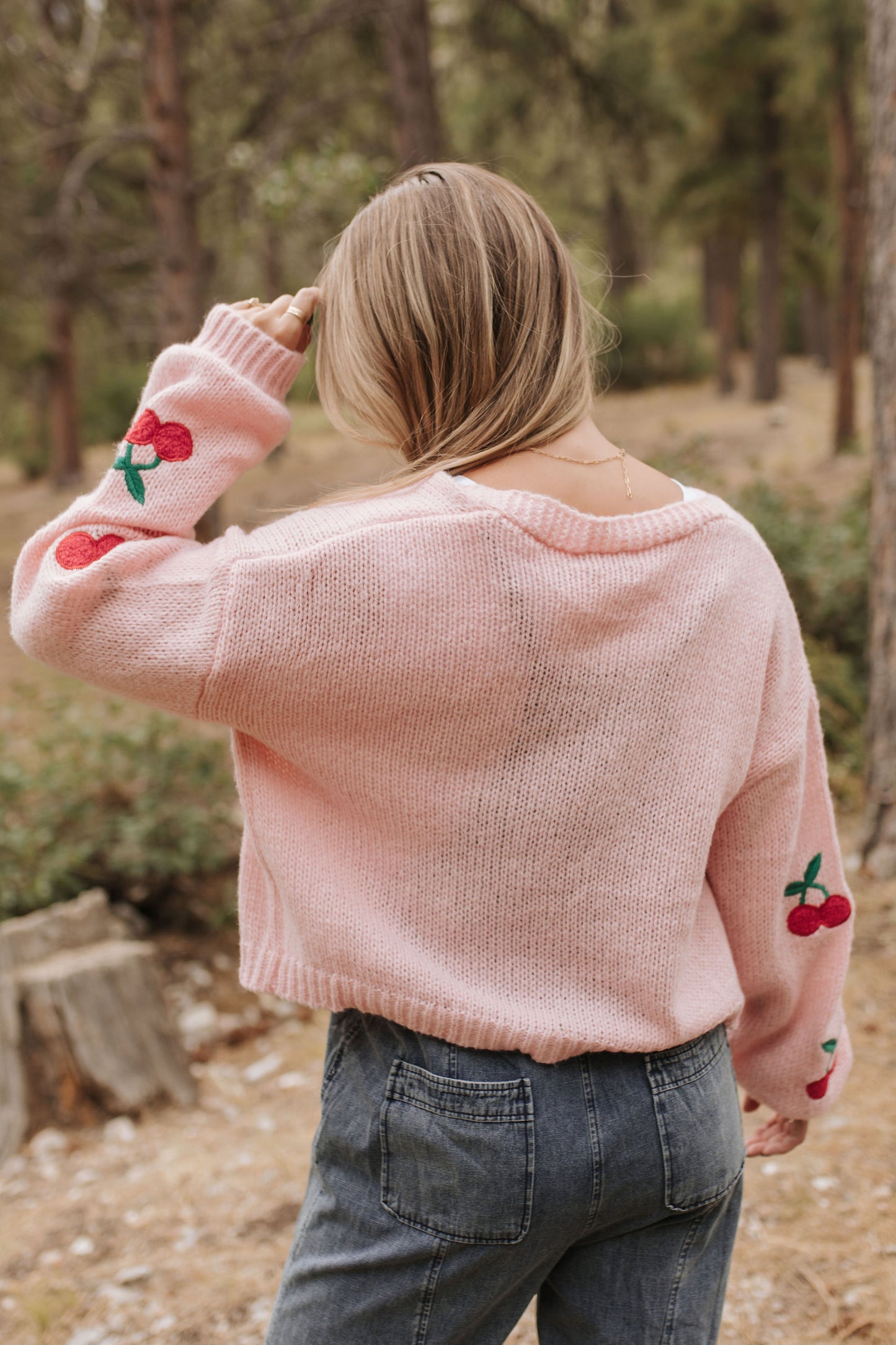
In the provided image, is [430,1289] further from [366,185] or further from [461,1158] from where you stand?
[366,185]

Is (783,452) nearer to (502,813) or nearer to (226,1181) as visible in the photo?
(226,1181)

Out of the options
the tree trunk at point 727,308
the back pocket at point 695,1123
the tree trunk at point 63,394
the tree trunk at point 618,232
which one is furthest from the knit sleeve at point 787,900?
the tree trunk at point 618,232

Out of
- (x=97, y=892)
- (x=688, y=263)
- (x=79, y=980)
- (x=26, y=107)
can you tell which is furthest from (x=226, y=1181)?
(x=688, y=263)

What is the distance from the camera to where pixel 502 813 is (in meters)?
1.22

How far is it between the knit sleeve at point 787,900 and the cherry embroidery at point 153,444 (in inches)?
30.0

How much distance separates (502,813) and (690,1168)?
484 millimetres

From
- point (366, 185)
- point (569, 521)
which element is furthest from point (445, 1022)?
point (366, 185)

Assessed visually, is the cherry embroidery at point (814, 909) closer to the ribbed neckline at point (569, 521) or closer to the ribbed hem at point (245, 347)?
the ribbed neckline at point (569, 521)

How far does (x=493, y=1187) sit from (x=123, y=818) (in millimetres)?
3370

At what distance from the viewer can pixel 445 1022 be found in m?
1.22

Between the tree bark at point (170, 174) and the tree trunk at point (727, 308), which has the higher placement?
the tree bark at point (170, 174)

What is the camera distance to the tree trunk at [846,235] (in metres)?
10.5

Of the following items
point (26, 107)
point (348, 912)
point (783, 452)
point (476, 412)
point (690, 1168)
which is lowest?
point (783, 452)

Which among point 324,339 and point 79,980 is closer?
point 324,339
